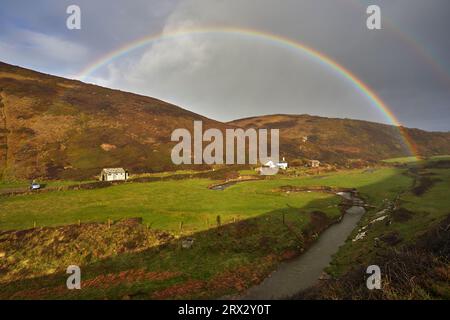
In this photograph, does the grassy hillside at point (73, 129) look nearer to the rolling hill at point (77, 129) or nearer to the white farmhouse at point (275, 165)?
the rolling hill at point (77, 129)

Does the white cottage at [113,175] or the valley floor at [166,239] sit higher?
the white cottage at [113,175]

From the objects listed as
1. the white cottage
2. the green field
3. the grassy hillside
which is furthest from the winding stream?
the grassy hillside

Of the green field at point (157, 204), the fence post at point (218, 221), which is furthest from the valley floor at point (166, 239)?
the fence post at point (218, 221)

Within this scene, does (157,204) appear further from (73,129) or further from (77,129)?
(73,129)

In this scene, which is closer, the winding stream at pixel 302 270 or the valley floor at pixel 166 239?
the winding stream at pixel 302 270

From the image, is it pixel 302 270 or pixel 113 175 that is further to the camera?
pixel 113 175

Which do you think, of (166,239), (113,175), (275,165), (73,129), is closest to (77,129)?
(73,129)

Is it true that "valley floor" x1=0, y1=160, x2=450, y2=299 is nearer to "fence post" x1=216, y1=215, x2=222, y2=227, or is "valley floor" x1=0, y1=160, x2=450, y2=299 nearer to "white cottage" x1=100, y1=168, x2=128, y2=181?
"fence post" x1=216, y1=215, x2=222, y2=227
